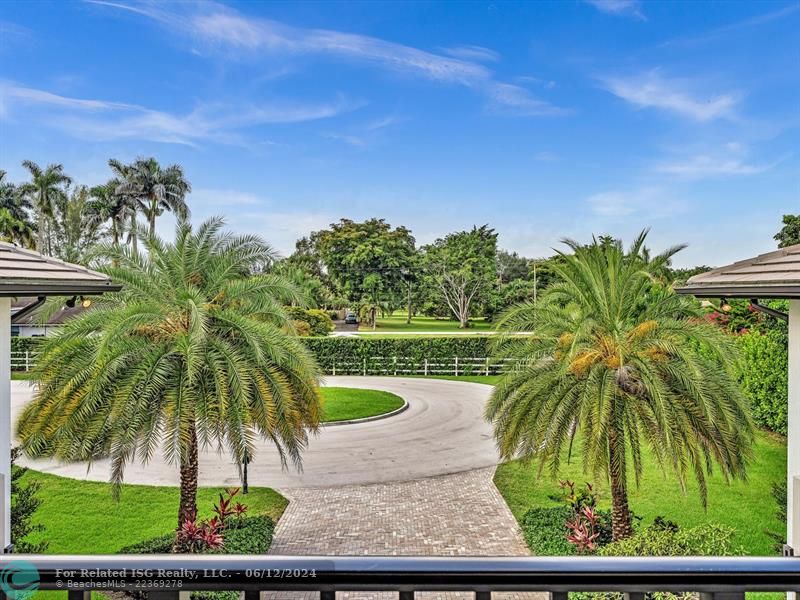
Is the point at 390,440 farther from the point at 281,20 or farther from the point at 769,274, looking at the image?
the point at 281,20

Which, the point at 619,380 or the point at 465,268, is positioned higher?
the point at 465,268

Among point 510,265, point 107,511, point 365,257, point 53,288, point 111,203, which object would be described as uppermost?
point 111,203

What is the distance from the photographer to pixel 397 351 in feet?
74.6

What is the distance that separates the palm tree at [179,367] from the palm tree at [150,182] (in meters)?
26.0

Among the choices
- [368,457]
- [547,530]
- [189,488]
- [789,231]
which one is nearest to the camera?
[189,488]

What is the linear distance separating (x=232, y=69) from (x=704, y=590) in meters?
18.1

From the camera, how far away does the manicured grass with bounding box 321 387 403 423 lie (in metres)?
14.8

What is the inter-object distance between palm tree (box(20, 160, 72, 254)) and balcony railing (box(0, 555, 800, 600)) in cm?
3601

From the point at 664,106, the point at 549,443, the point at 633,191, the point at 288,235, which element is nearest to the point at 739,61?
the point at 664,106

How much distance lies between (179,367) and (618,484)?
17.9ft

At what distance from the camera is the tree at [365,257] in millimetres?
36000

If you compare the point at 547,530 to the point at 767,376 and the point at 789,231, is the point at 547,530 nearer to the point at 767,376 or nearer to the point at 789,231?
the point at 767,376

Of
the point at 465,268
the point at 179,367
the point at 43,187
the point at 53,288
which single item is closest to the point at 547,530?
the point at 179,367

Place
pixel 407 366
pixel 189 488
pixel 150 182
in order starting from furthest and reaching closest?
pixel 150 182
pixel 407 366
pixel 189 488
